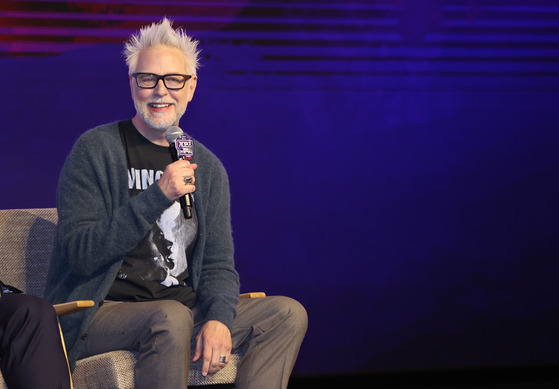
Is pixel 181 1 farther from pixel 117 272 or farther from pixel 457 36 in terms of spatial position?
pixel 117 272

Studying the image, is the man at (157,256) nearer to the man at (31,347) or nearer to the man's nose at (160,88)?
the man's nose at (160,88)

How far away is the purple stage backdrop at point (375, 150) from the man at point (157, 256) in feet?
4.17

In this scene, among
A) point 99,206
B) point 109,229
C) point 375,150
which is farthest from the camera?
point 375,150

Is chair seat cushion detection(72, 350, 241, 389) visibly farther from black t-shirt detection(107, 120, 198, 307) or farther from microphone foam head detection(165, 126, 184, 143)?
microphone foam head detection(165, 126, 184, 143)

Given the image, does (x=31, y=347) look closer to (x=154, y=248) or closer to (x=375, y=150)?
(x=154, y=248)

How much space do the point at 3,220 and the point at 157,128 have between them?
2.26 ft

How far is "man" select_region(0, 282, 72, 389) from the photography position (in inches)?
71.8

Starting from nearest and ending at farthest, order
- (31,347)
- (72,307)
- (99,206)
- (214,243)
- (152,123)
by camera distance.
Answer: (31,347), (72,307), (99,206), (152,123), (214,243)

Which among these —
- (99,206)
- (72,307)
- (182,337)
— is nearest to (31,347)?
(72,307)

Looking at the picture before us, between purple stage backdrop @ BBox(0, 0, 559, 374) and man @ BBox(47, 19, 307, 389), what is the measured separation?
→ 1.27m

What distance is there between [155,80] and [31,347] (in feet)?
3.22

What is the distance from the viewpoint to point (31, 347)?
185cm

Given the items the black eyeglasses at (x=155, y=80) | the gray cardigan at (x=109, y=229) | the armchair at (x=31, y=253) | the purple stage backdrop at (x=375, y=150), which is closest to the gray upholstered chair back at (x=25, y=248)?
the armchair at (x=31, y=253)

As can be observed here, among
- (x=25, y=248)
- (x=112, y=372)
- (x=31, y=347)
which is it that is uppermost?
(x=25, y=248)
